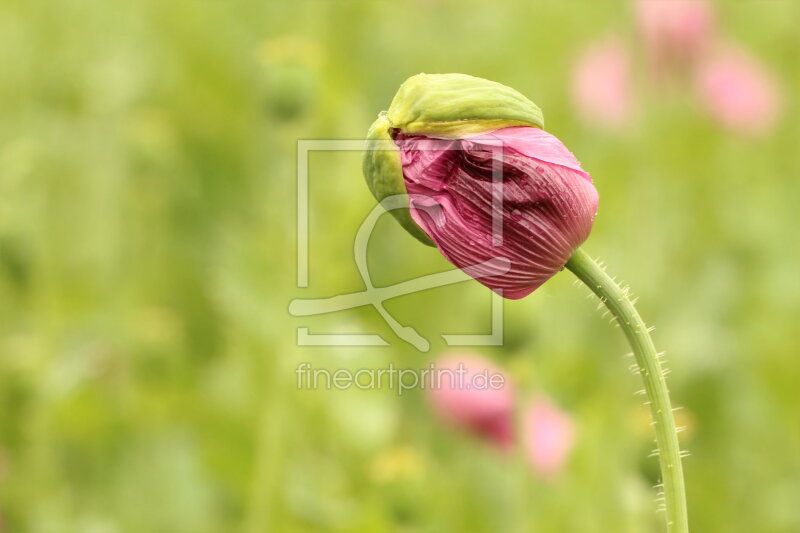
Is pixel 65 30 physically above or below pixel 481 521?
above

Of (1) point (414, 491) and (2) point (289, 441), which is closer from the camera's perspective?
(1) point (414, 491)

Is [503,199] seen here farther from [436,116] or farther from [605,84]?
[605,84]

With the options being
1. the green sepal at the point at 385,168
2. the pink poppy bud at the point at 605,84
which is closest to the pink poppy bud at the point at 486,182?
the green sepal at the point at 385,168

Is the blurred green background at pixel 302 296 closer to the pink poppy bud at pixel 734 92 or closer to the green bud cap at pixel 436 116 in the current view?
the pink poppy bud at pixel 734 92

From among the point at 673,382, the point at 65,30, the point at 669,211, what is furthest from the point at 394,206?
the point at 65,30

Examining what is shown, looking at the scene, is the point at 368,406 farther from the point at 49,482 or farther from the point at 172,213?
the point at 172,213

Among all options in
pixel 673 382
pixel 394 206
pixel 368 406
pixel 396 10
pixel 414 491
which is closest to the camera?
pixel 394 206
